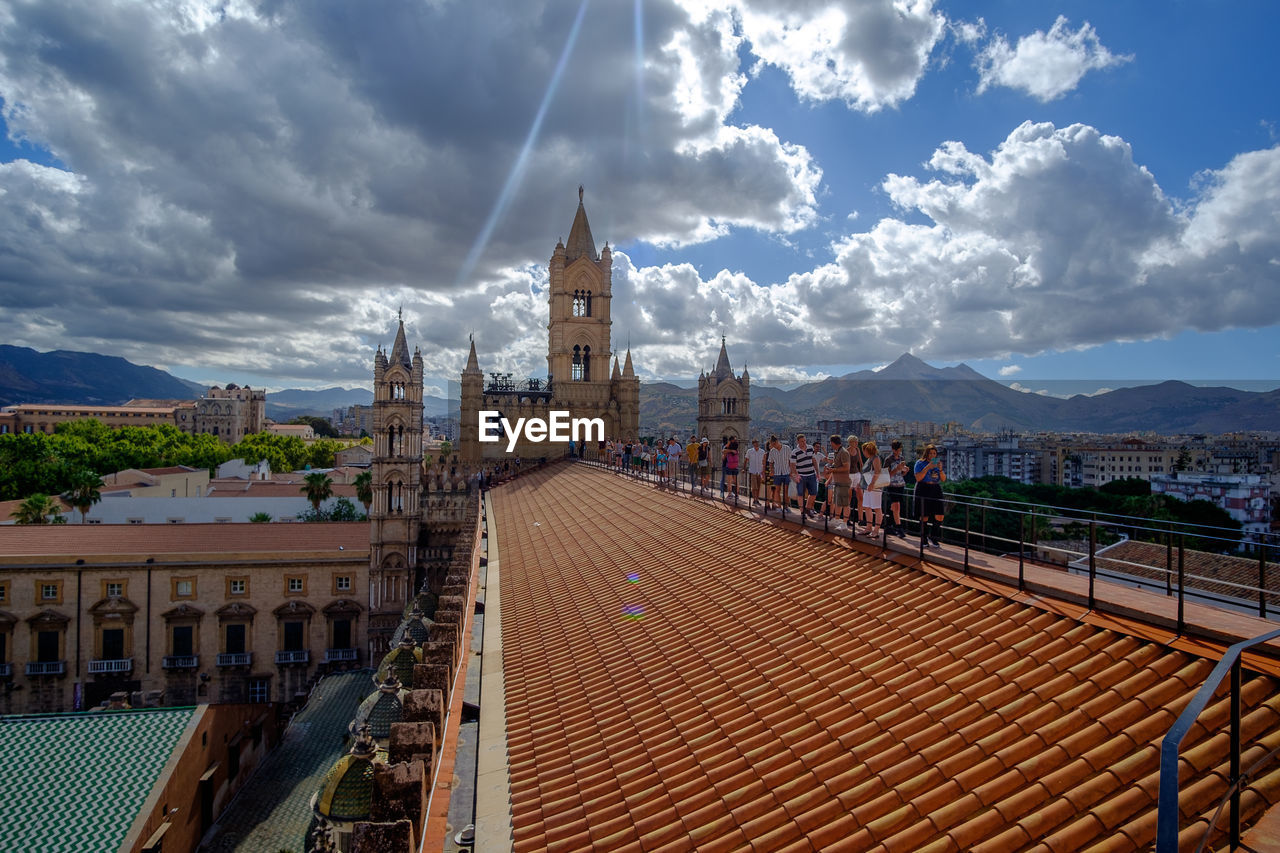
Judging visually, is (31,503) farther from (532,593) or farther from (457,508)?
(532,593)

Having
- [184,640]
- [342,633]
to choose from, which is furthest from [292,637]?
[184,640]

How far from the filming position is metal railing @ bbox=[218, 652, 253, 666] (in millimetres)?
34000

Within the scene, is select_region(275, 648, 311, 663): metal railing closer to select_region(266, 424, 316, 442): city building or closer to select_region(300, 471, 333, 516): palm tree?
select_region(300, 471, 333, 516): palm tree

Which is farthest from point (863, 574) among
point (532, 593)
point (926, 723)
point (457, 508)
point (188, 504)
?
point (188, 504)

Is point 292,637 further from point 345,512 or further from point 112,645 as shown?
point 345,512

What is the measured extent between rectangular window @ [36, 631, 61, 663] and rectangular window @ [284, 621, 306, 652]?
31.7 ft

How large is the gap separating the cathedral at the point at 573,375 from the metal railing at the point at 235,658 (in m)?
15.9

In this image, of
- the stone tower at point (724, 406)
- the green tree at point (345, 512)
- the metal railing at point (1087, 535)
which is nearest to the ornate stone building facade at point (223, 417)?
the green tree at point (345, 512)

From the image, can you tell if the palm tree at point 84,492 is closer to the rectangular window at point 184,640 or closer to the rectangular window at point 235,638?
the rectangular window at point 184,640

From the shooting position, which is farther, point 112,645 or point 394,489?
point 394,489

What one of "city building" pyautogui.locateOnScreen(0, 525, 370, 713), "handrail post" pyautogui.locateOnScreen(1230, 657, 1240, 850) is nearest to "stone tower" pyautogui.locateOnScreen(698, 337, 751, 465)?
"city building" pyautogui.locateOnScreen(0, 525, 370, 713)

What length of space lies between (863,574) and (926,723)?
3033 mm

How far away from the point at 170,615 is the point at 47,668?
18.1 ft

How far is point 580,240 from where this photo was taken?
153ft
